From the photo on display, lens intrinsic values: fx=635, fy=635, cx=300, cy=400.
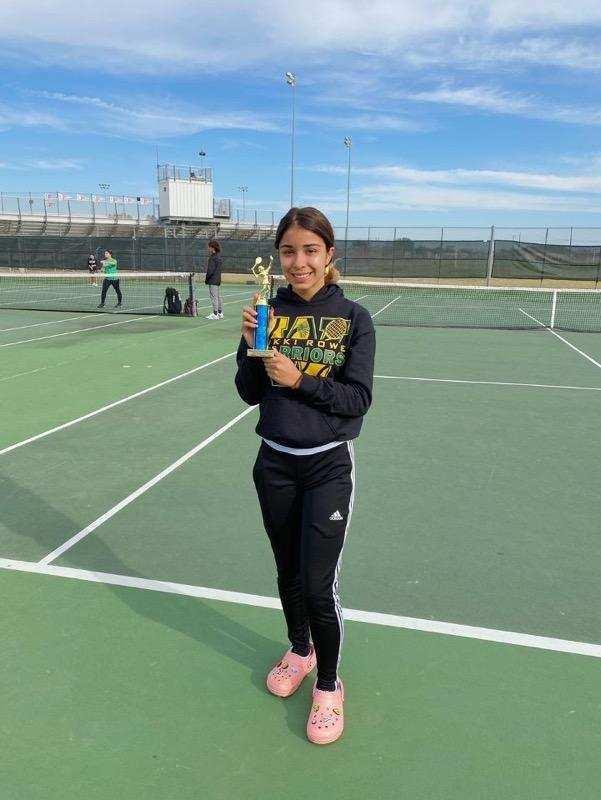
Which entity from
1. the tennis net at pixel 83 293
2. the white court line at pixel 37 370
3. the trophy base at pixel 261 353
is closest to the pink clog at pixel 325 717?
the trophy base at pixel 261 353

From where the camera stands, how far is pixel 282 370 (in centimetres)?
230

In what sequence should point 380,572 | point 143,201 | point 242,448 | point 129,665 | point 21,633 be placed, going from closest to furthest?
1. point 129,665
2. point 21,633
3. point 380,572
4. point 242,448
5. point 143,201

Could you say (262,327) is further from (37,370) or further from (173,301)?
(173,301)

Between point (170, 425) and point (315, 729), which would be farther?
point (170, 425)

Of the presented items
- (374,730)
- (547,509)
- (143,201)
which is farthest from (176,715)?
(143,201)

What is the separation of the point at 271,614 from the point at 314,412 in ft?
5.14

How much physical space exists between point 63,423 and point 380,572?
4.72 metres

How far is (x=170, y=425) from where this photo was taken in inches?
287

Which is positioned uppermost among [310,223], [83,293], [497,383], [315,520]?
[310,223]

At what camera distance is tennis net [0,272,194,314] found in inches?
781

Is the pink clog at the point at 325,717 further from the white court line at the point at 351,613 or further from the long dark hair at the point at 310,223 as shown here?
the long dark hair at the point at 310,223

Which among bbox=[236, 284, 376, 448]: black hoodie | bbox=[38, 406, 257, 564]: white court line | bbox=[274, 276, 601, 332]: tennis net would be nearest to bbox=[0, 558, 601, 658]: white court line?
bbox=[38, 406, 257, 564]: white court line

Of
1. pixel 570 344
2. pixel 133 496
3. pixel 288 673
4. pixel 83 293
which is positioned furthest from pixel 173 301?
pixel 288 673

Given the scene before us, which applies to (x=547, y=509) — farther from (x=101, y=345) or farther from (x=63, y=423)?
(x=101, y=345)
